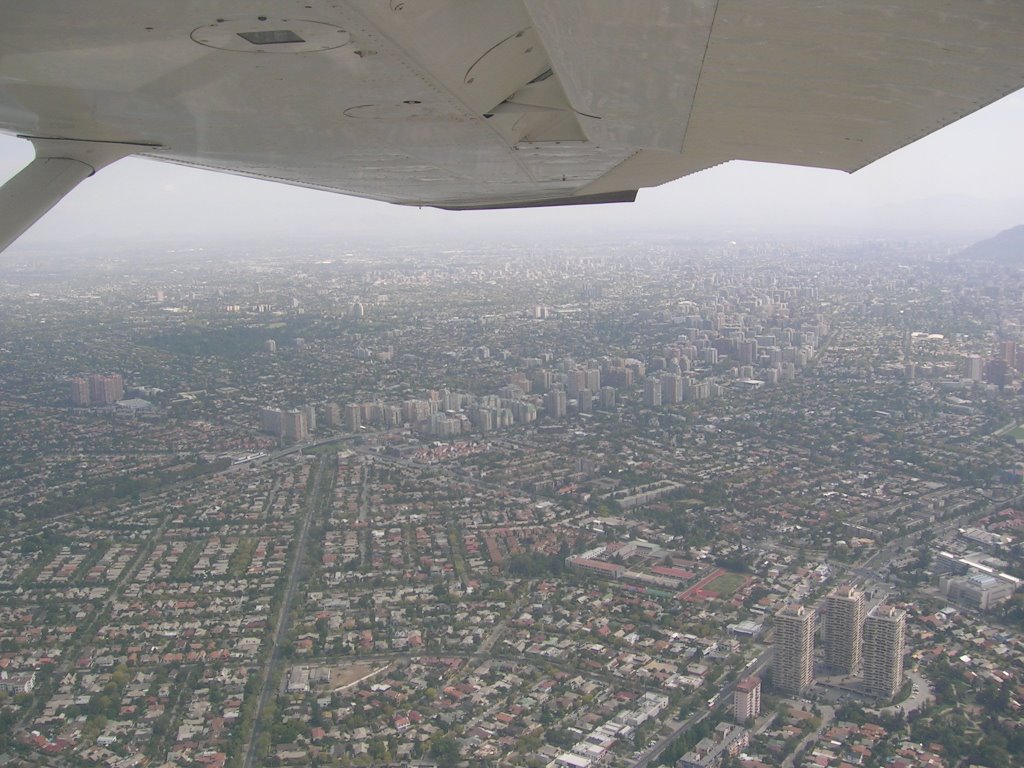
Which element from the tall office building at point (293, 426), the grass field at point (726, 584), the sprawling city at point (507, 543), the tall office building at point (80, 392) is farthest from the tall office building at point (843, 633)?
the tall office building at point (80, 392)

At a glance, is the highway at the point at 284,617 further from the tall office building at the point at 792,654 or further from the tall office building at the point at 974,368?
the tall office building at the point at 974,368

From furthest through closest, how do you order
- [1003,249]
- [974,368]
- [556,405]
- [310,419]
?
[1003,249], [974,368], [556,405], [310,419]

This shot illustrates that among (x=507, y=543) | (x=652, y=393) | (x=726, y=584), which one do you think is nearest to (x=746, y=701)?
(x=726, y=584)

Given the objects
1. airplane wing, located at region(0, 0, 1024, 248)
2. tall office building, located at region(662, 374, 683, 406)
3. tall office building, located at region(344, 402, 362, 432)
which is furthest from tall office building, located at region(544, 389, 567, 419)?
airplane wing, located at region(0, 0, 1024, 248)

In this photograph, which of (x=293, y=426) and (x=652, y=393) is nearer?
(x=293, y=426)

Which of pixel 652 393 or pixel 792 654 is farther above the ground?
pixel 652 393

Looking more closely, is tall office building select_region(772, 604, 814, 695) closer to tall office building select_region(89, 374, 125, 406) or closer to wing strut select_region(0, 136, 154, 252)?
wing strut select_region(0, 136, 154, 252)

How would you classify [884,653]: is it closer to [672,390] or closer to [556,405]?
[556,405]
